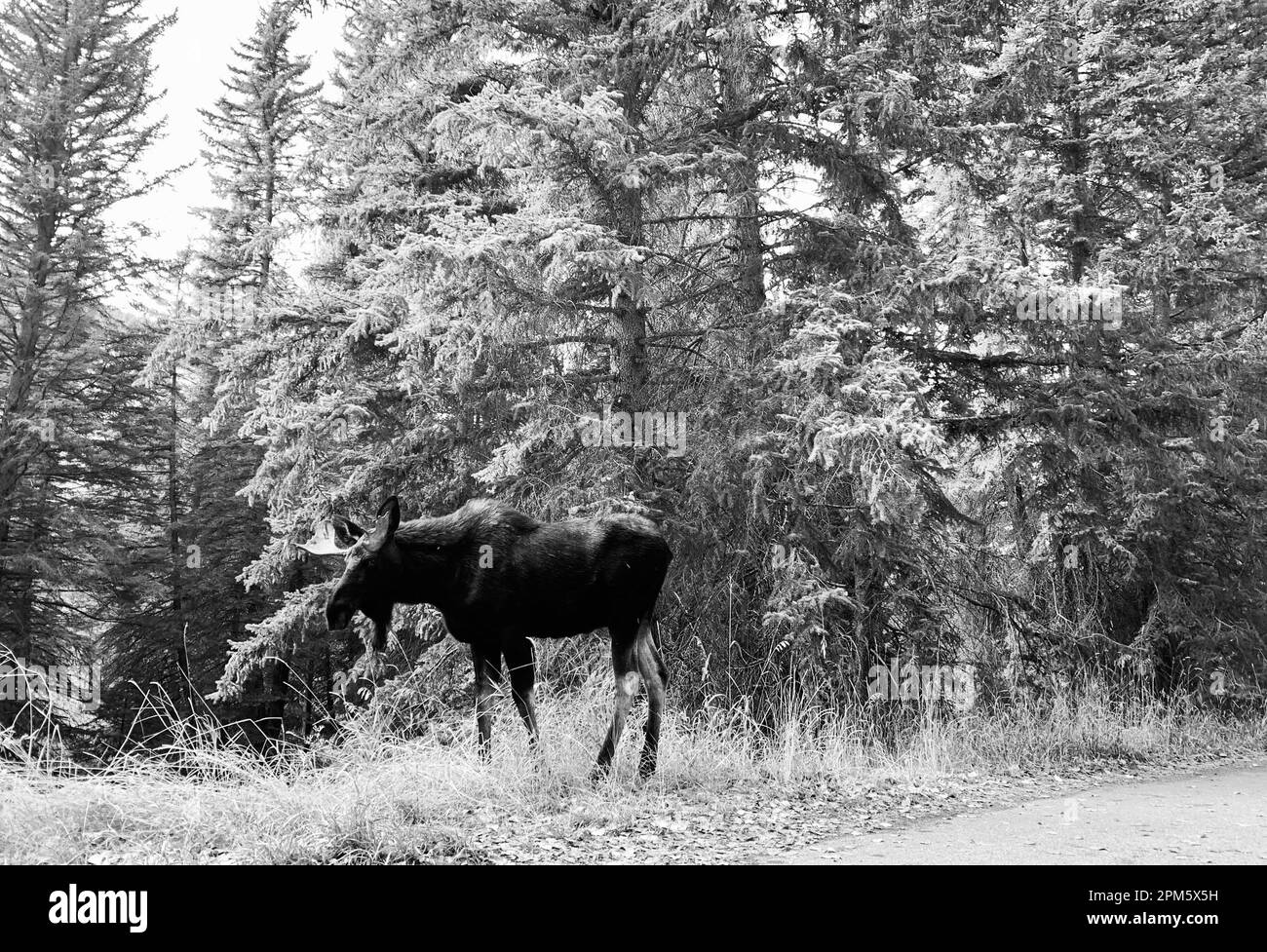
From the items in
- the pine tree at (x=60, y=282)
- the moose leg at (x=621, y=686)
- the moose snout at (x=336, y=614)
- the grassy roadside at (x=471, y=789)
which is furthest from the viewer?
the pine tree at (x=60, y=282)

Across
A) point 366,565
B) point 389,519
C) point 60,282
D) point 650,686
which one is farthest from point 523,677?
point 60,282

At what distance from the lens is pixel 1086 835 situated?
6.85 metres

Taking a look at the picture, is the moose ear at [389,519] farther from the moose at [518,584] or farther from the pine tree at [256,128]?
the pine tree at [256,128]

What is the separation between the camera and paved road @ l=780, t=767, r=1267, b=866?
595cm

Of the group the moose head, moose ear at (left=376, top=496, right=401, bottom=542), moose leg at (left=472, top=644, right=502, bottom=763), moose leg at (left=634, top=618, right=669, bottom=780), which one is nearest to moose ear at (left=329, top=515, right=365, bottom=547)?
the moose head

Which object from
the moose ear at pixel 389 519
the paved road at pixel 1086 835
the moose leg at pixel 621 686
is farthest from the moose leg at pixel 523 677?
the paved road at pixel 1086 835

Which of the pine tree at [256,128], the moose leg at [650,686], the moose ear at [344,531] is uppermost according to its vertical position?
the pine tree at [256,128]

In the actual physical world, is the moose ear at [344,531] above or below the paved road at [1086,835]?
above

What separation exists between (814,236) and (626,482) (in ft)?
13.3

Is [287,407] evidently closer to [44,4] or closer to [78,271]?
[78,271]

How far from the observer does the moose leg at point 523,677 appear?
7.35 m

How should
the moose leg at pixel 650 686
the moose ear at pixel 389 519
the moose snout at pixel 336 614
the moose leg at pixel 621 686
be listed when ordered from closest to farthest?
1. the moose snout at pixel 336 614
2. the moose ear at pixel 389 519
3. the moose leg at pixel 621 686
4. the moose leg at pixel 650 686

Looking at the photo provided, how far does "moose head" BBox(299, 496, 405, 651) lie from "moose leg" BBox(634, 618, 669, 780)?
1.91 meters
